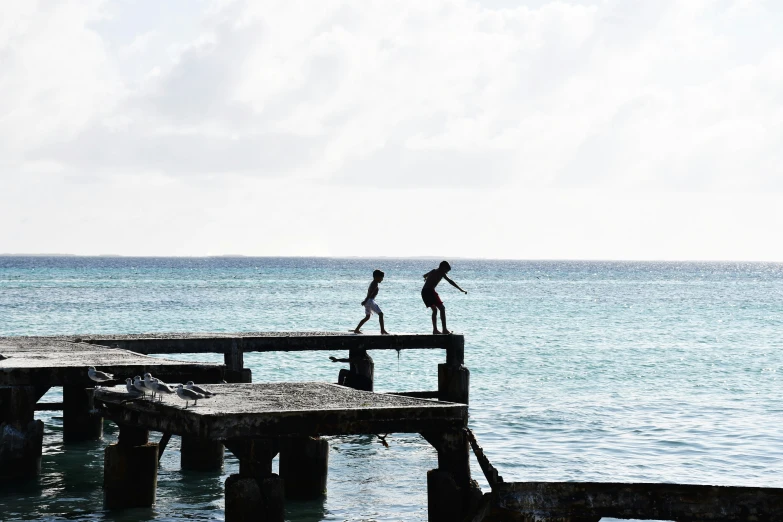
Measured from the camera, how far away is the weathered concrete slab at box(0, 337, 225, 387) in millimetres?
14672

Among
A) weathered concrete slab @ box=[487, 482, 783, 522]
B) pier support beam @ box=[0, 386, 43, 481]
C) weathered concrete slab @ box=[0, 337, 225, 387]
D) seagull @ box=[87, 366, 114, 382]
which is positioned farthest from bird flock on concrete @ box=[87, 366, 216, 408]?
weathered concrete slab @ box=[487, 482, 783, 522]

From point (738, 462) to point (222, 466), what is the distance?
28.0 ft

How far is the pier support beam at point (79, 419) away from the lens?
64.3 feet

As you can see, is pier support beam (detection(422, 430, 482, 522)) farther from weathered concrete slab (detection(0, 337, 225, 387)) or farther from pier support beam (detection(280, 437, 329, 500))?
weathered concrete slab (detection(0, 337, 225, 387))

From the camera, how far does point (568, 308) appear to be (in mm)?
80438

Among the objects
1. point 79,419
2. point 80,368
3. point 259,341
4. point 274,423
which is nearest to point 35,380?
point 80,368

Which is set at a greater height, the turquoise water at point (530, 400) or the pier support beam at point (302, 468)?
the pier support beam at point (302, 468)

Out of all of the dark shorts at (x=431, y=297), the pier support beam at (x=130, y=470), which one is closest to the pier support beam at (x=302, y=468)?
the pier support beam at (x=130, y=470)

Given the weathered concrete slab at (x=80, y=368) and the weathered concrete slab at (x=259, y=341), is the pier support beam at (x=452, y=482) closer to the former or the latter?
the weathered concrete slab at (x=80, y=368)

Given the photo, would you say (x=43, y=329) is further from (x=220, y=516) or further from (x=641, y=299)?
(x=641, y=299)

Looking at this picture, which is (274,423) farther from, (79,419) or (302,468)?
(79,419)

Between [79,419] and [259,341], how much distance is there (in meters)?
3.47

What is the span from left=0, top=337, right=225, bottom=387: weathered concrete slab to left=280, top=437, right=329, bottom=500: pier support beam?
1935 mm

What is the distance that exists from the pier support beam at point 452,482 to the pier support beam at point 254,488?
1.59m
